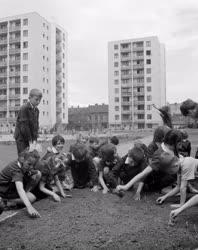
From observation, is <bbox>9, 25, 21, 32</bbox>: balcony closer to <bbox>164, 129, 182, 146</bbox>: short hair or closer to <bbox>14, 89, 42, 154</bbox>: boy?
<bbox>14, 89, 42, 154</bbox>: boy

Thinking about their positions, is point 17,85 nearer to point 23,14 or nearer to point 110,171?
point 23,14

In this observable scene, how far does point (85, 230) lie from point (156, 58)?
7820 cm

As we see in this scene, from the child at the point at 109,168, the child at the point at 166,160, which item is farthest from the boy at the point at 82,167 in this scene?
the child at the point at 166,160

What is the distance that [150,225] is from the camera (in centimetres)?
385

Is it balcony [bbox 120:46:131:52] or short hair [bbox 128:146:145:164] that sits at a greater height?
balcony [bbox 120:46:131:52]

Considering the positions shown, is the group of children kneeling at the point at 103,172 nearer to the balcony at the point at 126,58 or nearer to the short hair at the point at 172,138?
the short hair at the point at 172,138

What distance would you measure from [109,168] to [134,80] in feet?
250

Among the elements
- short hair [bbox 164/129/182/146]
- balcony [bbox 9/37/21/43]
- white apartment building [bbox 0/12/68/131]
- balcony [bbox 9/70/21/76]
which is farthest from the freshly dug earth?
balcony [bbox 9/37/21/43]

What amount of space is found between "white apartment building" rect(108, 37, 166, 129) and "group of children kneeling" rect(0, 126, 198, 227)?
7141 centimetres

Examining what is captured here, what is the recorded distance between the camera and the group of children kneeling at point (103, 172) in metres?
4.60

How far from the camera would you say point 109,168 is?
6137 mm

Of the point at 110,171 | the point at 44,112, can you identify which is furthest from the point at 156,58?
the point at 110,171

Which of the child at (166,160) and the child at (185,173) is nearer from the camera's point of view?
the child at (185,173)

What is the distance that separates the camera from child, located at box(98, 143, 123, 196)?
5848 millimetres
